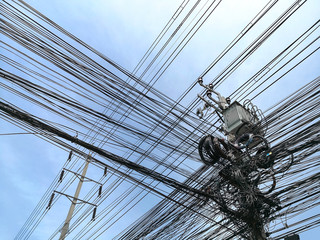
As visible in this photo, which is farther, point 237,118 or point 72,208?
point 72,208

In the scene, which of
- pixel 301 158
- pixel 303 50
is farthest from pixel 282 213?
pixel 303 50

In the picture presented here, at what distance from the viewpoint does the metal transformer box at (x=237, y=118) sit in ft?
16.3

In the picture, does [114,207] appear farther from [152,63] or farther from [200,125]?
[152,63]

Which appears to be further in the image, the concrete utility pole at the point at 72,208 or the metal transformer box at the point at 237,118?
the concrete utility pole at the point at 72,208

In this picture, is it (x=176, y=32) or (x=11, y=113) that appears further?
(x=176, y=32)

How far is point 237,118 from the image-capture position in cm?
501

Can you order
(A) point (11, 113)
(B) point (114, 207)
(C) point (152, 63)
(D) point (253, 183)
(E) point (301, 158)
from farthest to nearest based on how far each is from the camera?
1. (B) point (114, 207)
2. (C) point (152, 63)
3. (D) point (253, 183)
4. (E) point (301, 158)
5. (A) point (11, 113)

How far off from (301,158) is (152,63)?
3177 millimetres

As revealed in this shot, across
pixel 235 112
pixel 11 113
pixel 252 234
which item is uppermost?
pixel 235 112

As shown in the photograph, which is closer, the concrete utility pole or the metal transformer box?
the metal transformer box

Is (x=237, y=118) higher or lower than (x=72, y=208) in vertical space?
lower

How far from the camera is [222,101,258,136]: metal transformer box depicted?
195 inches

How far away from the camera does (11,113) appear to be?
325 centimetres

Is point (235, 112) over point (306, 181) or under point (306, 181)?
over
